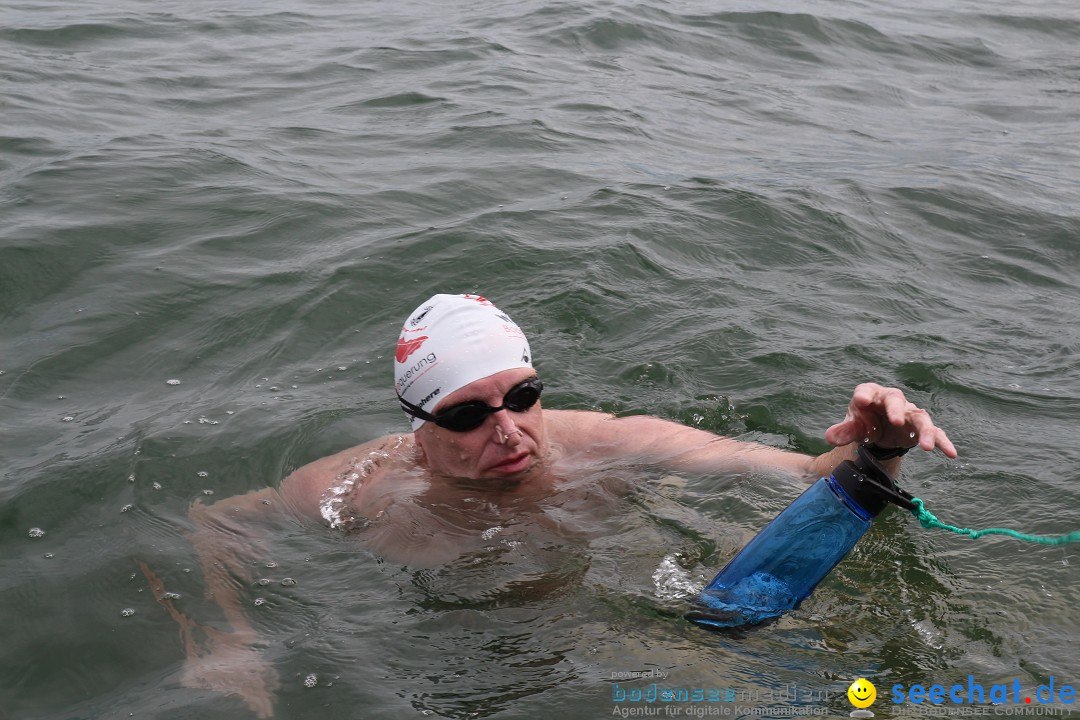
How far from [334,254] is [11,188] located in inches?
118

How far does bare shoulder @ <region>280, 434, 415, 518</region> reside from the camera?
18.4 feet

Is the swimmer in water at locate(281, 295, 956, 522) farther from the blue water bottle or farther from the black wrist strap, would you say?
the blue water bottle

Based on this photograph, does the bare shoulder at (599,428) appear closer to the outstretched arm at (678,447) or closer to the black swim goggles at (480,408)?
the outstretched arm at (678,447)

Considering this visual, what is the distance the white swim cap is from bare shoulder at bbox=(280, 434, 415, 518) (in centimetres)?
32

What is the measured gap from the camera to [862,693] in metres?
3.79

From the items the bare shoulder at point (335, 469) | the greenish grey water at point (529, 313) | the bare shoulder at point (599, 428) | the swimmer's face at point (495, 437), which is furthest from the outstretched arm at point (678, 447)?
the bare shoulder at point (335, 469)

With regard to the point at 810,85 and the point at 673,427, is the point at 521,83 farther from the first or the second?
the point at 673,427

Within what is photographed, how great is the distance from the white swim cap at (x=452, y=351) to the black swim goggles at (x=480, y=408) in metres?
0.13

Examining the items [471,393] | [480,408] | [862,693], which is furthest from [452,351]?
[862,693]

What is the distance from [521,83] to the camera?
12883 millimetres

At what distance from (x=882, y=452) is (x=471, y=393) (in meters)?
2.00

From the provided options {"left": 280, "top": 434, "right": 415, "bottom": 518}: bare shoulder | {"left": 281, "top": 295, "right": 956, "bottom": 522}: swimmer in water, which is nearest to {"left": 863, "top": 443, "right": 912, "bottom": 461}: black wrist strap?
{"left": 281, "top": 295, "right": 956, "bottom": 522}: swimmer in water

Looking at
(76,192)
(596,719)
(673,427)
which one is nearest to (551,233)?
(673,427)

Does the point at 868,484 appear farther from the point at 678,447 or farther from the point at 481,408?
the point at 481,408
